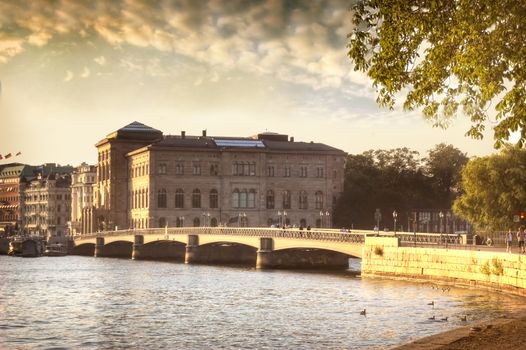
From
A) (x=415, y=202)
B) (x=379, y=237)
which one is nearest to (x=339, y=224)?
(x=415, y=202)

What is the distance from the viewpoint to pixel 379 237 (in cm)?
8069

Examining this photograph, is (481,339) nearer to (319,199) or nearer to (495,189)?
(495,189)

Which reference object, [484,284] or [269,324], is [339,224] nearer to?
[484,284]

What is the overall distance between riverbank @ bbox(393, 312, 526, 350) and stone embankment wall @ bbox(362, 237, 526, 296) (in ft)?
62.4

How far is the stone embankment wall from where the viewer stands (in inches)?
2347

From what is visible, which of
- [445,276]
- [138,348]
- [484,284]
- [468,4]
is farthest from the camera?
[445,276]

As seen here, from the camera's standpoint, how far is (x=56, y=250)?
6703 inches

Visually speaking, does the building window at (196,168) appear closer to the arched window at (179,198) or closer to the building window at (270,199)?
the arched window at (179,198)

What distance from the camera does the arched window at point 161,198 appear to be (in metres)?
168

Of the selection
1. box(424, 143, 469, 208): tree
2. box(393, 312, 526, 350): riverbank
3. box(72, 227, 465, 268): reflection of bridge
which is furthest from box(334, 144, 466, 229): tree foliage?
box(393, 312, 526, 350): riverbank

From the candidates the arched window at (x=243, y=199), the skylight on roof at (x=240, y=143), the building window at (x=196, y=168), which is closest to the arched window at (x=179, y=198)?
the building window at (x=196, y=168)

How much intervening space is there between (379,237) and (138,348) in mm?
40182

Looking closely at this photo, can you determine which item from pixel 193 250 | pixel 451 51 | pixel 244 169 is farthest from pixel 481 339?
pixel 244 169

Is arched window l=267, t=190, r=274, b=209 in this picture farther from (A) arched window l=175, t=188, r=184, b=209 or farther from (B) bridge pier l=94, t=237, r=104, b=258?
(B) bridge pier l=94, t=237, r=104, b=258
